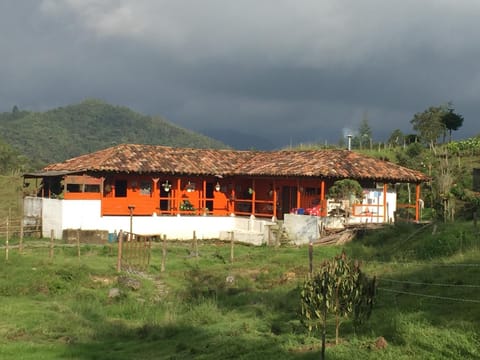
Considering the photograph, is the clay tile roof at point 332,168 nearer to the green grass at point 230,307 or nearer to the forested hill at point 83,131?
the green grass at point 230,307

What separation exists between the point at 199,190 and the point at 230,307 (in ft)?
59.6

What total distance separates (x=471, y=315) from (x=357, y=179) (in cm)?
1789

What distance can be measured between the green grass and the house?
5488mm

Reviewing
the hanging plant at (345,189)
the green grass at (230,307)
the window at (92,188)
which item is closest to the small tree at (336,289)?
the green grass at (230,307)

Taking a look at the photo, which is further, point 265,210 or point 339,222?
point 265,210

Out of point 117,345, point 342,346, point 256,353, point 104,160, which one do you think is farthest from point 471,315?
point 104,160

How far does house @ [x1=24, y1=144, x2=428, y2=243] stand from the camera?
2859 centimetres

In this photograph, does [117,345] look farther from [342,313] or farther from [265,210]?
[265,210]

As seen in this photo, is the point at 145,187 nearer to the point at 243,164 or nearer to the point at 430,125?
the point at 243,164

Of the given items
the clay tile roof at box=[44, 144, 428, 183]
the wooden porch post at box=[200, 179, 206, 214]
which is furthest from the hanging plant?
the wooden porch post at box=[200, 179, 206, 214]

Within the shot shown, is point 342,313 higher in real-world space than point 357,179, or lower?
lower

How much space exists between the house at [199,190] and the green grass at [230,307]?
18.0 feet

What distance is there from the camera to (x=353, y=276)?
1002 centimetres

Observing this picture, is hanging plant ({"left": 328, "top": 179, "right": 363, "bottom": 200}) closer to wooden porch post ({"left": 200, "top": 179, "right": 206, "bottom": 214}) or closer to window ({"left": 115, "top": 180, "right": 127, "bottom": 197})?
wooden porch post ({"left": 200, "top": 179, "right": 206, "bottom": 214})
